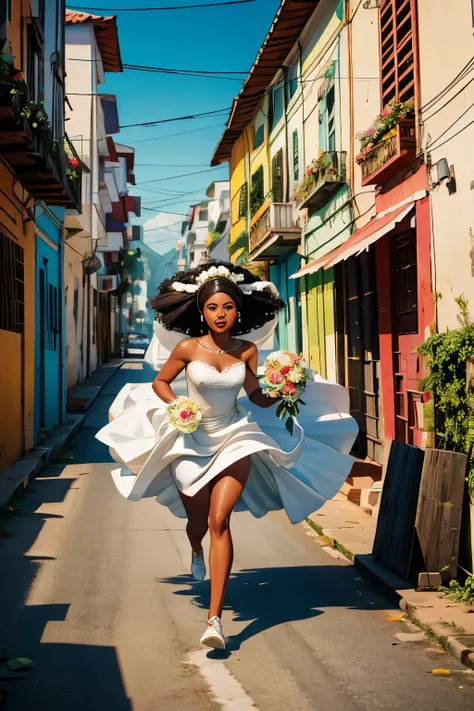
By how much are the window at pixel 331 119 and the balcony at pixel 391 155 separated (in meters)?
3.84

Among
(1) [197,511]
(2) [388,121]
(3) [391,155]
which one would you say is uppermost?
(2) [388,121]

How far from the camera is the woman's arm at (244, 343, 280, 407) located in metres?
6.57

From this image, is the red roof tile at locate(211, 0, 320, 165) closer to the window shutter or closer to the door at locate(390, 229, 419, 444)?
the window shutter

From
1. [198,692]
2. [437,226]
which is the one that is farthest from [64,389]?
[198,692]

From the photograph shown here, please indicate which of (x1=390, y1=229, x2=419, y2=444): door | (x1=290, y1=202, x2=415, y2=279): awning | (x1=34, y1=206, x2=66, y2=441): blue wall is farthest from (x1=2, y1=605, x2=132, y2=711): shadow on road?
(x1=34, y1=206, x2=66, y2=441): blue wall

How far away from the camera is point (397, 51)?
1255cm

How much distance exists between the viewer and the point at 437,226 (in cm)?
1105

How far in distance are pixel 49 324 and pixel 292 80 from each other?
8.53 meters

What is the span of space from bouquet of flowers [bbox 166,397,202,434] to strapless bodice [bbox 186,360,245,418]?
259mm

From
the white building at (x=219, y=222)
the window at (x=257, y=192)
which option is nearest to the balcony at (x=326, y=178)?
the window at (x=257, y=192)

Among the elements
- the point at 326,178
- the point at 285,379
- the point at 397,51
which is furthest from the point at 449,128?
the point at 326,178

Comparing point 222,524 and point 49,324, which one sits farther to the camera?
point 49,324

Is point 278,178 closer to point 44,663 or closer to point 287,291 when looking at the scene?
point 287,291

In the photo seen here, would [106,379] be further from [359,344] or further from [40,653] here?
[40,653]
